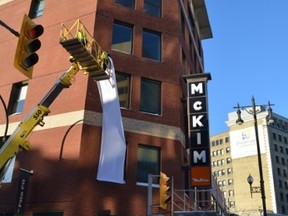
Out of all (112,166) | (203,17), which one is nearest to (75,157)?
(112,166)

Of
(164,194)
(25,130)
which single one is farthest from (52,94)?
(164,194)

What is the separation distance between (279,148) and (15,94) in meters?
124

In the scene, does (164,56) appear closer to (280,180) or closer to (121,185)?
(121,185)

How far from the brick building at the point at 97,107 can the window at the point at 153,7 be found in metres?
0.07

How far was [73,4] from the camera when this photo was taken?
86.0 ft

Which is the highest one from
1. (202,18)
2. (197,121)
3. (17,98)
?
(202,18)

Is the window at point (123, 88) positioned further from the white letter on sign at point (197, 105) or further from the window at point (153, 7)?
the window at point (153, 7)

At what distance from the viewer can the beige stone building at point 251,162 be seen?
413ft

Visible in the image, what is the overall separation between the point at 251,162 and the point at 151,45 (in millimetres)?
119715

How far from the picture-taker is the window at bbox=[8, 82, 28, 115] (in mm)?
25075

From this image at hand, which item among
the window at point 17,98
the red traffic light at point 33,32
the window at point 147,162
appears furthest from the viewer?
the window at point 17,98

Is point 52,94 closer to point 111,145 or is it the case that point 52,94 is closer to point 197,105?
point 111,145

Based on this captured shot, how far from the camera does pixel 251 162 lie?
137 metres

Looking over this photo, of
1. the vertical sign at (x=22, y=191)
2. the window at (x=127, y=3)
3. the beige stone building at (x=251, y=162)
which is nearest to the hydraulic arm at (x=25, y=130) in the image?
the vertical sign at (x=22, y=191)
